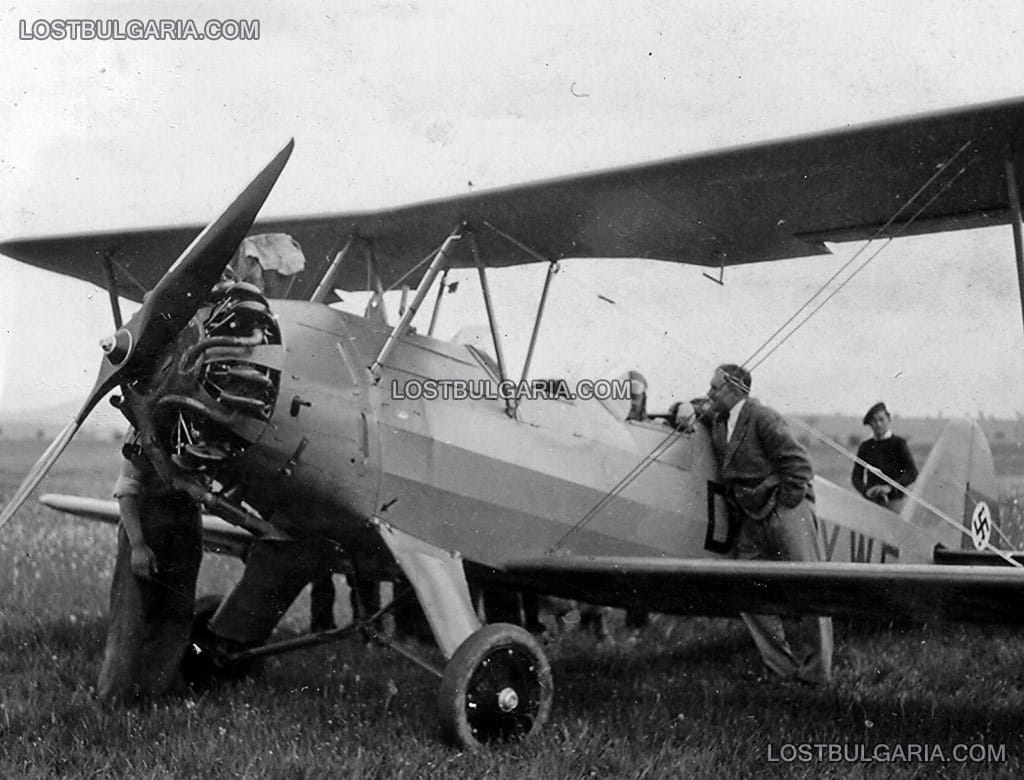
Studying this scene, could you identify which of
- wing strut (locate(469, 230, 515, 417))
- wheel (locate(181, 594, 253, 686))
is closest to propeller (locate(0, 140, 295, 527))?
wing strut (locate(469, 230, 515, 417))

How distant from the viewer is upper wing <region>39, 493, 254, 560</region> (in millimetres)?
6359

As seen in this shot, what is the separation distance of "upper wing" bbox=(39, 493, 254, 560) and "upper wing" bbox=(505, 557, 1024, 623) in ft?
7.06

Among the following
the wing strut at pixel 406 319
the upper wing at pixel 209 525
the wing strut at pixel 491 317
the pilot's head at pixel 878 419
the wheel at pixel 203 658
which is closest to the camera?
the wing strut at pixel 406 319

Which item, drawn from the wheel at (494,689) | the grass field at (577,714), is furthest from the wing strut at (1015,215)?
the wheel at (494,689)

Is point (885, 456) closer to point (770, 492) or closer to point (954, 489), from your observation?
point (954, 489)

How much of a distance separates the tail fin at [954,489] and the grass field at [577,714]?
3.32 ft

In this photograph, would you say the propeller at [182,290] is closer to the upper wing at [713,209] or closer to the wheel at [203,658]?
the upper wing at [713,209]

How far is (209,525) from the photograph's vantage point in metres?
6.42

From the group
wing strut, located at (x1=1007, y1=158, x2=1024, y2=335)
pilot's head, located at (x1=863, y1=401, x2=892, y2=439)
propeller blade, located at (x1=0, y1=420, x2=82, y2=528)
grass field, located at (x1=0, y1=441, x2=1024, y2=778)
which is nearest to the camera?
grass field, located at (x1=0, y1=441, x2=1024, y2=778)

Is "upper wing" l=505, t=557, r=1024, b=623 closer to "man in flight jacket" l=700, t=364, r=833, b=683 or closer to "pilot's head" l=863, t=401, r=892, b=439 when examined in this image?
"man in flight jacket" l=700, t=364, r=833, b=683

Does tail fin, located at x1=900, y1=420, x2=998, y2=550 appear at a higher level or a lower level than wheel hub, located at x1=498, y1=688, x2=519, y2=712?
higher

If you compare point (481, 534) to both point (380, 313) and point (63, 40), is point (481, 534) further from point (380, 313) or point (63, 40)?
point (63, 40)

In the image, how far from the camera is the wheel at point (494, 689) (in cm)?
395

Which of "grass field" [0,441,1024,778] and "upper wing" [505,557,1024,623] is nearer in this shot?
"grass field" [0,441,1024,778]
